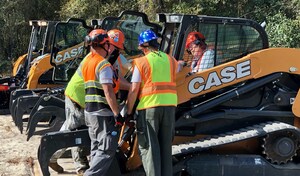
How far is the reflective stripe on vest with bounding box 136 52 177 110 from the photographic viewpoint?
493 cm

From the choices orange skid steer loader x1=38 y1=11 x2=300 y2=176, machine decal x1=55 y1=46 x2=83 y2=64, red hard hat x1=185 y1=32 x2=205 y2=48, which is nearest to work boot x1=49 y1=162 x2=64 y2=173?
orange skid steer loader x1=38 y1=11 x2=300 y2=176

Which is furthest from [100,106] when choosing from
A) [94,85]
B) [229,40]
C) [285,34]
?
[285,34]

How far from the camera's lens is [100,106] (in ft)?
16.6

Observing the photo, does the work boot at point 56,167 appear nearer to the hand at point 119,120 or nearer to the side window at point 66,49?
the hand at point 119,120

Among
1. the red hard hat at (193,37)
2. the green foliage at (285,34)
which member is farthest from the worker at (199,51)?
the green foliage at (285,34)

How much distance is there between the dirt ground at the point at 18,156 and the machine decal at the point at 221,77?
92.9 inches

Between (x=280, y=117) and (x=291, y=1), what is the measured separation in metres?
13.9

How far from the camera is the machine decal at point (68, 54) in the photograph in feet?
33.0

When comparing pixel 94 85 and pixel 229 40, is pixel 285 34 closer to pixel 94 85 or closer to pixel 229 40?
pixel 229 40

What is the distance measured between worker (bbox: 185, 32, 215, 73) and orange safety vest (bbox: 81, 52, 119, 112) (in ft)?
3.67

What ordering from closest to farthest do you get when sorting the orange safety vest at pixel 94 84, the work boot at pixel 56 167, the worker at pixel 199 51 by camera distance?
the orange safety vest at pixel 94 84
the worker at pixel 199 51
the work boot at pixel 56 167

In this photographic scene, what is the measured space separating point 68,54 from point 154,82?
5.57m

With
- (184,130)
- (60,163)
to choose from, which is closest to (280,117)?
(184,130)

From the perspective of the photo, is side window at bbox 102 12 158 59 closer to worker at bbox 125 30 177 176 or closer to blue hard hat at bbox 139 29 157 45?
blue hard hat at bbox 139 29 157 45
